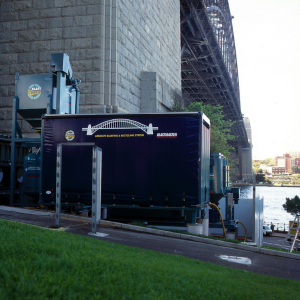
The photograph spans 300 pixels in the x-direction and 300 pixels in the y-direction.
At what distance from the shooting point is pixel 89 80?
18.0 m

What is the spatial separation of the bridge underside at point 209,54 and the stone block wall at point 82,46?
80.8ft

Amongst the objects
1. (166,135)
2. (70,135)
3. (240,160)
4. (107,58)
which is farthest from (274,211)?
(70,135)

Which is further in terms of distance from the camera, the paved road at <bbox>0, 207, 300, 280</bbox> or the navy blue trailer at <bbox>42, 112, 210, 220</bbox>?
the navy blue trailer at <bbox>42, 112, 210, 220</bbox>

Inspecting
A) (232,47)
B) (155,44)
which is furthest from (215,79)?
(155,44)

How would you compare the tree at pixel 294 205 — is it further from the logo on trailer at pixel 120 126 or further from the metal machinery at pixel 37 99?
the logo on trailer at pixel 120 126

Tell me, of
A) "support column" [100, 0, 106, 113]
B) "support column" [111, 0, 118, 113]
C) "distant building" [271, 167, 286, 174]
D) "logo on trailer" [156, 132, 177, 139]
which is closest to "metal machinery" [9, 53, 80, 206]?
"support column" [100, 0, 106, 113]

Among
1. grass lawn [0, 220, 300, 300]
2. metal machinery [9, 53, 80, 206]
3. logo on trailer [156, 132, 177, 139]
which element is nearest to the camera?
grass lawn [0, 220, 300, 300]

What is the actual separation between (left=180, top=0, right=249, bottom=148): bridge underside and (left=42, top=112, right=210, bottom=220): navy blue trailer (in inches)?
1329

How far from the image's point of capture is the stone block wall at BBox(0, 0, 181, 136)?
1803 centimetres

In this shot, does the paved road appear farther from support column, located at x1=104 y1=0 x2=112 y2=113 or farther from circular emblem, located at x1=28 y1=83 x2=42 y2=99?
support column, located at x1=104 y1=0 x2=112 y2=113

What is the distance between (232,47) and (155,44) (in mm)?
55031

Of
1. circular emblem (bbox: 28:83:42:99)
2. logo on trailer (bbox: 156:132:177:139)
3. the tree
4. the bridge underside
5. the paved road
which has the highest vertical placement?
the bridge underside

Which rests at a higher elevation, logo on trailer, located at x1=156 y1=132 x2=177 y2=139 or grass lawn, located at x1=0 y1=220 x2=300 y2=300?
logo on trailer, located at x1=156 y1=132 x2=177 y2=139

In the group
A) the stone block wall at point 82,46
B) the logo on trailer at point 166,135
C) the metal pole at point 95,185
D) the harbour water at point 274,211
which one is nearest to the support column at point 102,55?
the stone block wall at point 82,46
